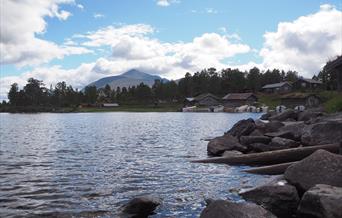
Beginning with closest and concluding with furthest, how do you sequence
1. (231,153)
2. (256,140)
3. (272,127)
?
(231,153) < (256,140) < (272,127)

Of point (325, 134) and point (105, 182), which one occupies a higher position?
point (325, 134)

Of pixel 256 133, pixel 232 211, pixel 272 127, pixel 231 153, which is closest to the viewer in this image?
pixel 232 211

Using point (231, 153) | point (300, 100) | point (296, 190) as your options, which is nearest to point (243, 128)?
point (231, 153)

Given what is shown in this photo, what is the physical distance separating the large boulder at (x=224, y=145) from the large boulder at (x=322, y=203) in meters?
16.7

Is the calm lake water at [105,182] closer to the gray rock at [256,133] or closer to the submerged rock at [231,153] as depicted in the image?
the submerged rock at [231,153]

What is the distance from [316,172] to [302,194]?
0.93 metres

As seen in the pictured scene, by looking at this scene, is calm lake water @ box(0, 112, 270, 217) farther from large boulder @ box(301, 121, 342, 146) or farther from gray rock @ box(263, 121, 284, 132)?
gray rock @ box(263, 121, 284, 132)

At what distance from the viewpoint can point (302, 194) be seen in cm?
1546

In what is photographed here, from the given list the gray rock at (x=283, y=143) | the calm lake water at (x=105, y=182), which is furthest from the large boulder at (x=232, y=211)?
the gray rock at (x=283, y=143)

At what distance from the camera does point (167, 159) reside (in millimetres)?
32688

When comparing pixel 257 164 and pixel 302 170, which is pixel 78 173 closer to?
pixel 257 164

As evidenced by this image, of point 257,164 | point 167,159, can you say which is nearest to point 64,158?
point 167,159

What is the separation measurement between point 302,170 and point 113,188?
9349 mm

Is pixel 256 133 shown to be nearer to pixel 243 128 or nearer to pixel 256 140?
pixel 256 140
